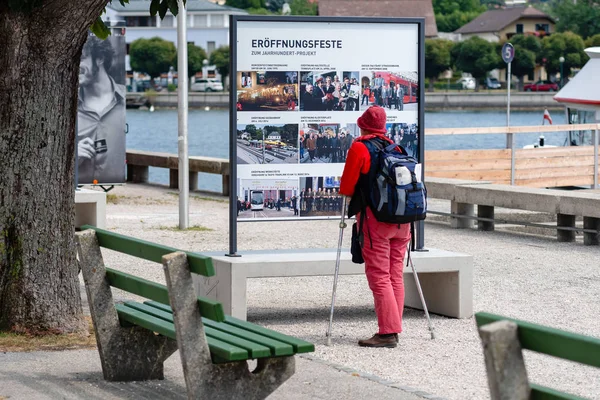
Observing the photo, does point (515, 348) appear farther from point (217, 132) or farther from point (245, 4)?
point (245, 4)

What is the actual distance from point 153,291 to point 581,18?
13224cm

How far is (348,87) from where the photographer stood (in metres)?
9.40

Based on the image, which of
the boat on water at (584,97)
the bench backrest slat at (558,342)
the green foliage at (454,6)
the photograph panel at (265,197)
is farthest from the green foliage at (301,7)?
the bench backrest slat at (558,342)

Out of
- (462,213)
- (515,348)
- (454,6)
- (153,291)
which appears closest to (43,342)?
(153,291)

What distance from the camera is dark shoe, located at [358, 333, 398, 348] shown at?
8.24 metres

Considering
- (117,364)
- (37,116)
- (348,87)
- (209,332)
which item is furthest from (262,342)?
(348,87)

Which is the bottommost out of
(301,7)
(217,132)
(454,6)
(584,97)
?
(217,132)

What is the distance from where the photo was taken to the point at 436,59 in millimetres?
117625

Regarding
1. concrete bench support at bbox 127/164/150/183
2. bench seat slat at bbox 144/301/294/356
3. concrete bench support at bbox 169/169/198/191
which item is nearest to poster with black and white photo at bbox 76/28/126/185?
concrete bench support at bbox 169/169/198/191

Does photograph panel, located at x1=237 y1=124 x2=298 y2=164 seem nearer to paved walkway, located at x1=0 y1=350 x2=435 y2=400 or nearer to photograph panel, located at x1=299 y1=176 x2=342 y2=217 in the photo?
photograph panel, located at x1=299 y1=176 x2=342 y2=217

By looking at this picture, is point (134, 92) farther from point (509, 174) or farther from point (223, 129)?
point (509, 174)

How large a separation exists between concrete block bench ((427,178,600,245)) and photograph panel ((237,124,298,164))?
5932mm

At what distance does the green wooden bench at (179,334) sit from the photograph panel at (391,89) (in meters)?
3.05

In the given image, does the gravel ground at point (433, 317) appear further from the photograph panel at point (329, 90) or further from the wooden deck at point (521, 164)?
the wooden deck at point (521, 164)
